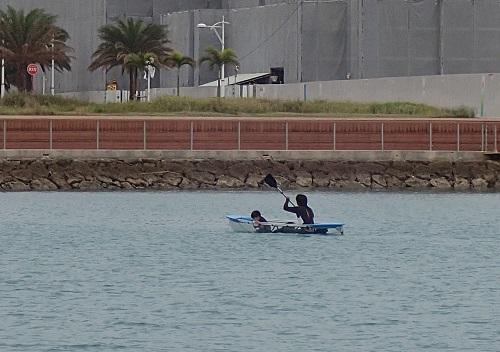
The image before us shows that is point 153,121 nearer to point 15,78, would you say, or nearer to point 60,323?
point 15,78

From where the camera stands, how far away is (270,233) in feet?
167

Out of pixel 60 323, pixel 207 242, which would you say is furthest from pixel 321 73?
pixel 60 323

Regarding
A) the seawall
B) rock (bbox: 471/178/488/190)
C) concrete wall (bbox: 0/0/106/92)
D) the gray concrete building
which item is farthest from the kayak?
concrete wall (bbox: 0/0/106/92)

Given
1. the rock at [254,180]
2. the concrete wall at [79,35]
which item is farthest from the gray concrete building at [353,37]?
the rock at [254,180]

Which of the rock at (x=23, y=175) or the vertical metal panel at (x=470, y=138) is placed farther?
the vertical metal panel at (x=470, y=138)

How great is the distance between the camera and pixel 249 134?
76.0 m

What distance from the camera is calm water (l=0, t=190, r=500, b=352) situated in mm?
29906

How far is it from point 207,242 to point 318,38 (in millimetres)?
48160

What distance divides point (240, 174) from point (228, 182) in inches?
27.6

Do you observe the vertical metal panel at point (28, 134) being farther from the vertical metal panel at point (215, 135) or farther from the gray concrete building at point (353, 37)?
the gray concrete building at point (353, 37)

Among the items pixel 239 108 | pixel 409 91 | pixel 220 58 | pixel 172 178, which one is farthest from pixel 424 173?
pixel 220 58

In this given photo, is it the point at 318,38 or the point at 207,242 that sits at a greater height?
the point at 318,38

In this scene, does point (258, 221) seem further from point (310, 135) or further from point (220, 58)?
point (220, 58)

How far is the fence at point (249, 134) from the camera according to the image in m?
75.1
